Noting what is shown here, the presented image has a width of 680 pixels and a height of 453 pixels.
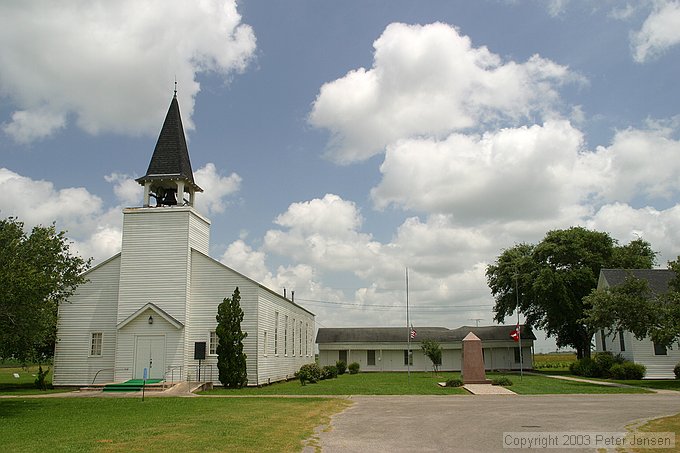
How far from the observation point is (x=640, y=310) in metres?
32.9

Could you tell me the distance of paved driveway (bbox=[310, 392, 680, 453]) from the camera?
13195 mm

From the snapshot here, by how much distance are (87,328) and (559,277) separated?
108 feet

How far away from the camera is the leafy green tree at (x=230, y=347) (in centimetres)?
3108

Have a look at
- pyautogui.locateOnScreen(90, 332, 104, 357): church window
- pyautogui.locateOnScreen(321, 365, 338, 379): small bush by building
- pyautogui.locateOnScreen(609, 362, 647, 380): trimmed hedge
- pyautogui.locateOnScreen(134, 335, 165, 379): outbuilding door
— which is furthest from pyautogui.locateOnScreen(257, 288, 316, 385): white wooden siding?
pyautogui.locateOnScreen(609, 362, 647, 380): trimmed hedge

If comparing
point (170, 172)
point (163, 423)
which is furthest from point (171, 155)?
point (163, 423)

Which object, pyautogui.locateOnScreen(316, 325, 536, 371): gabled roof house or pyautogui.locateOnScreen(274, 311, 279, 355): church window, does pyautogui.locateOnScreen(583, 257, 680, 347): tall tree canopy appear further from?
pyautogui.locateOnScreen(316, 325, 536, 371): gabled roof house

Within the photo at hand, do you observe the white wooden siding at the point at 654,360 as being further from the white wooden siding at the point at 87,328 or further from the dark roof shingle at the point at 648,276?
the white wooden siding at the point at 87,328

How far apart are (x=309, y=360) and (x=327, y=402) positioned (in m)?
28.6

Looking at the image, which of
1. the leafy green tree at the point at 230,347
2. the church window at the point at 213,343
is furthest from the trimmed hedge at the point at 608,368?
the church window at the point at 213,343

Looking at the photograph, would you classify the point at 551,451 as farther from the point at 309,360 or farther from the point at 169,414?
the point at 309,360

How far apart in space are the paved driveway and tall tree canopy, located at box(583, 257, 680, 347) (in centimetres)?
631

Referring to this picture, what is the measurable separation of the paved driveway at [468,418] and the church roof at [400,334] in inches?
1251

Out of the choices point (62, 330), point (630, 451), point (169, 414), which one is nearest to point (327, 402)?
point (169, 414)

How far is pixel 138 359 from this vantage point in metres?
31.8
